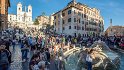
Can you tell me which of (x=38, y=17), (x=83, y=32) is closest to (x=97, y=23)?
(x=83, y=32)

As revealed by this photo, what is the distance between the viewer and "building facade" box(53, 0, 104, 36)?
73.8m

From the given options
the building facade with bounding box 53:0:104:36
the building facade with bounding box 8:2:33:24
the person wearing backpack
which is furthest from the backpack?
the building facade with bounding box 8:2:33:24

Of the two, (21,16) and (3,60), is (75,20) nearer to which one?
(3,60)

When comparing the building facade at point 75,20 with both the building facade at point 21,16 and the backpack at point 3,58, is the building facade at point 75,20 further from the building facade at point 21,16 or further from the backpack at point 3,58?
the building facade at point 21,16

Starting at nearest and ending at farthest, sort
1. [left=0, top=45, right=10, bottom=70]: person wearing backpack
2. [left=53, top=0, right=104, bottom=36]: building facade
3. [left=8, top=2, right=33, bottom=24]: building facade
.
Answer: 1. [left=0, top=45, right=10, bottom=70]: person wearing backpack
2. [left=53, top=0, right=104, bottom=36]: building facade
3. [left=8, top=2, right=33, bottom=24]: building facade

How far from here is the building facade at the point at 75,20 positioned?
73812 millimetres

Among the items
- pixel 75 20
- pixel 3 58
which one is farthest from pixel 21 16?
pixel 3 58

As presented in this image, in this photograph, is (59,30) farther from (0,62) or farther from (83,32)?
(0,62)

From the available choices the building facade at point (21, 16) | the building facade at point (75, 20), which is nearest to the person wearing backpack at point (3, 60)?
the building facade at point (75, 20)

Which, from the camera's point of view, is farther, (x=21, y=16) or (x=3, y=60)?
(x=21, y=16)

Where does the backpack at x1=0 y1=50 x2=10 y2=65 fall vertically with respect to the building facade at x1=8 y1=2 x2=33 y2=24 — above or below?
below

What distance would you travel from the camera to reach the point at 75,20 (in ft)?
243

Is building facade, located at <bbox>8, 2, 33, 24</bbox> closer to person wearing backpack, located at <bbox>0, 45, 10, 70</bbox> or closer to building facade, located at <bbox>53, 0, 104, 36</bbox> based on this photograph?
building facade, located at <bbox>53, 0, 104, 36</bbox>

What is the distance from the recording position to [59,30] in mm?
82688
